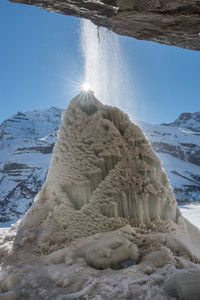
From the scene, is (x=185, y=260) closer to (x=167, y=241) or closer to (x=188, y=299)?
(x=167, y=241)

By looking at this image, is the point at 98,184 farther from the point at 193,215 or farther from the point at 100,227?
the point at 193,215

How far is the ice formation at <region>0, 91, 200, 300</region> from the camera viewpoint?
119 centimetres

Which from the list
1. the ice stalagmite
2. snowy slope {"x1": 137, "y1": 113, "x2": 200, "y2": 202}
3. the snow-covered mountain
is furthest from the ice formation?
snowy slope {"x1": 137, "y1": 113, "x2": 200, "y2": 202}

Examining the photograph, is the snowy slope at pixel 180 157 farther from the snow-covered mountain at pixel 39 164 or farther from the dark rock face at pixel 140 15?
the dark rock face at pixel 140 15

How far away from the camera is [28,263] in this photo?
5.20ft

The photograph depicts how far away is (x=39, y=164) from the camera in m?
48.5

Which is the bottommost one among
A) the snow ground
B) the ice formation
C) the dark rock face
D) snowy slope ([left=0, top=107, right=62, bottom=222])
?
snowy slope ([left=0, top=107, right=62, bottom=222])

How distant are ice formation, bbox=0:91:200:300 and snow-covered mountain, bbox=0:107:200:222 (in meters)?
30.4

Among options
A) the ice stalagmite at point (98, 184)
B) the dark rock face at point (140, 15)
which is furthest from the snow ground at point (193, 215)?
the dark rock face at point (140, 15)

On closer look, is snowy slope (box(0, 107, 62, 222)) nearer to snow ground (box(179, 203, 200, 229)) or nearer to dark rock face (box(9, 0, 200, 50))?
snow ground (box(179, 203, 200, 229))

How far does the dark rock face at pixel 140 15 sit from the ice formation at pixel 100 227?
1275 mm

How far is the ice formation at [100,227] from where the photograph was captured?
119cm

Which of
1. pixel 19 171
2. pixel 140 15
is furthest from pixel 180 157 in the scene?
pixel 140 15

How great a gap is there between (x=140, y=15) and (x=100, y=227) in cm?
267
